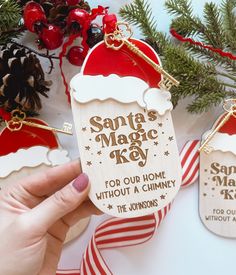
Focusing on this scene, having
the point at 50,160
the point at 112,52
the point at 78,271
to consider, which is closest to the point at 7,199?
the point at 50,160

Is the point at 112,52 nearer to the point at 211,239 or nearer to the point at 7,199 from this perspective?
the point at 7,199

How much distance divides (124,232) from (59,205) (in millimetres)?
212

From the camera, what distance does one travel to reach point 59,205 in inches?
30.1

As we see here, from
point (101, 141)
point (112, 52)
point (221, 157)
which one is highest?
point (112, 52)

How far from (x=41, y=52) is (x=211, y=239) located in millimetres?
536

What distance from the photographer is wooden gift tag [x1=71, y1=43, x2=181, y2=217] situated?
76cm

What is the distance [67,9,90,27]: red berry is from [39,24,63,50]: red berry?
4cm

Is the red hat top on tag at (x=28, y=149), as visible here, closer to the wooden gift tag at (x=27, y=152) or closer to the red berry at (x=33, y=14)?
the wooden gift tag at (x=27, y=152)

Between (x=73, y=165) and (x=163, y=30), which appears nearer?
(x=73, y=165)

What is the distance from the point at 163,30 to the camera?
958 mm

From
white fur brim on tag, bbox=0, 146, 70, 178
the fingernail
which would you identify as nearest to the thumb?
the fingernail

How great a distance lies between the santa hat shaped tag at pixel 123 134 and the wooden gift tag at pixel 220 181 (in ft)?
0.53

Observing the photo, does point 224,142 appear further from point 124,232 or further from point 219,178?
point 124,232

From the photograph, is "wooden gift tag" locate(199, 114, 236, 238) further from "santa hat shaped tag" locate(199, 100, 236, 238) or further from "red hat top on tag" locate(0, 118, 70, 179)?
"red hat top on tag" locate(0, 118, 70, 179)
